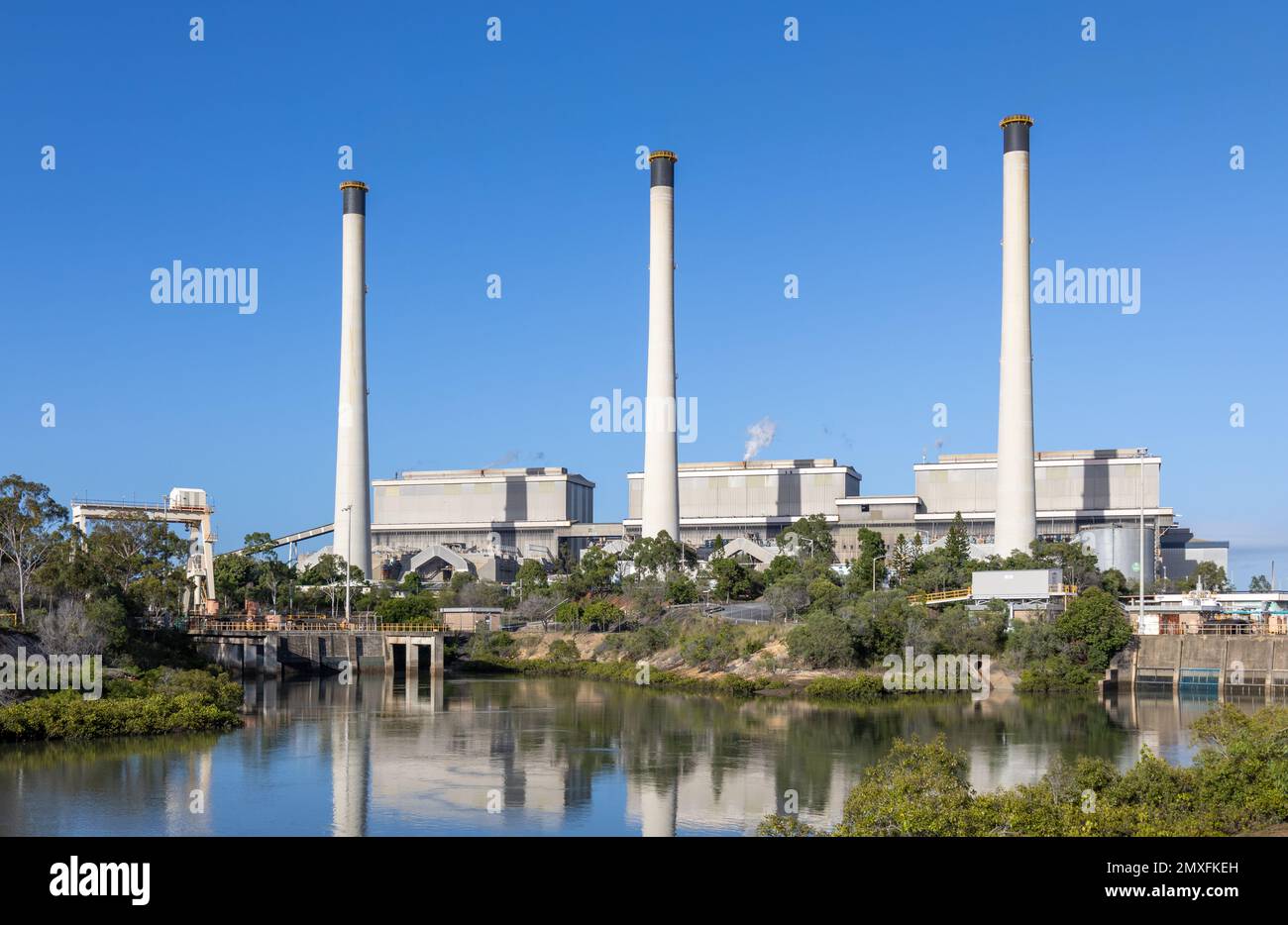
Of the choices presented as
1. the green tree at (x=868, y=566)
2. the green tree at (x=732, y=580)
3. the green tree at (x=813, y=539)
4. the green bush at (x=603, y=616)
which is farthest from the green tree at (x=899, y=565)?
Answer: the green bush at (x=603, y=616)

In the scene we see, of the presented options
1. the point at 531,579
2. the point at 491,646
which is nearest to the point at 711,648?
the point at 491,646

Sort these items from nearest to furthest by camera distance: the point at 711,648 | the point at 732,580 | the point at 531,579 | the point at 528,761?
the point at 528,761 < the point at 711,648 < the point at 732,580 < the point at 531,579

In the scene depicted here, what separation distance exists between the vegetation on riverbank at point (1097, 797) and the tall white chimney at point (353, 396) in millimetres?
93442

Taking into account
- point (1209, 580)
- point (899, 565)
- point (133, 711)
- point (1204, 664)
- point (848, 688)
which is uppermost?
point (899, 565)

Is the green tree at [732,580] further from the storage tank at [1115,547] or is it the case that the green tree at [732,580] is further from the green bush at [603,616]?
the storage tank at [1115,547]

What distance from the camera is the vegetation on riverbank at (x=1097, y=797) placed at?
21812mm

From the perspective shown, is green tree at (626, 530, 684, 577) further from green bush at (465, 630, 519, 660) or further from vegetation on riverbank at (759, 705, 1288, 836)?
vegetation on riverbank at (759, 705, 1288, 836)

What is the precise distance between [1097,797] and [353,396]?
318 ft

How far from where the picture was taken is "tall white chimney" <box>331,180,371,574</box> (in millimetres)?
115125

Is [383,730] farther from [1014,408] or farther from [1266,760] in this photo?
[1014,408]

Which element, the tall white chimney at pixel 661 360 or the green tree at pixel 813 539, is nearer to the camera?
the green tree at pixel 813 539

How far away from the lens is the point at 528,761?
42.9 metres

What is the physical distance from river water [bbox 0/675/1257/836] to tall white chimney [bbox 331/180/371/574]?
54399 mm

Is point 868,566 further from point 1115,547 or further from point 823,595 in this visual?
point 1115,547
